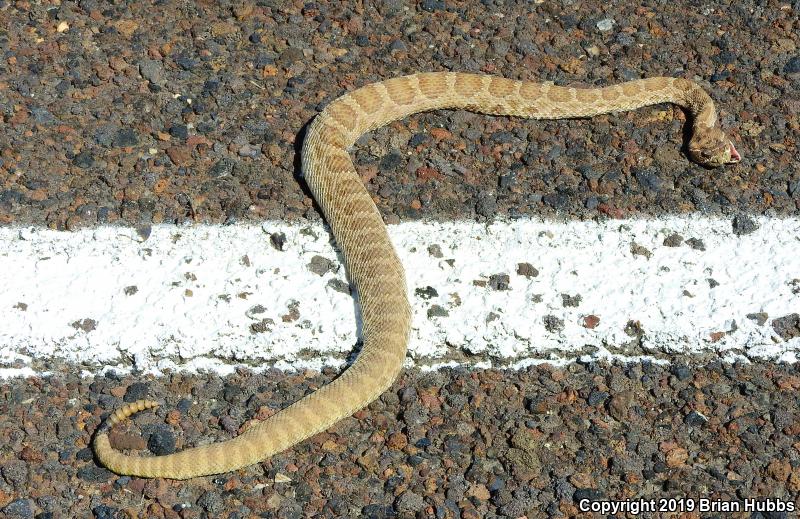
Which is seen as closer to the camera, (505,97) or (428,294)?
(428,294)

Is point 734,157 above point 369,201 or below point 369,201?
above

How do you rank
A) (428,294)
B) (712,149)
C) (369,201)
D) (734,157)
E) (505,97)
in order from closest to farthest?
(428,294)
(369,201)
(712,149)
(734,157)
(505,97)

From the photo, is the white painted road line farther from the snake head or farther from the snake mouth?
the snake mouth

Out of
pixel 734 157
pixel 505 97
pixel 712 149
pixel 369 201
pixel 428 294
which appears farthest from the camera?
pixel 505 97

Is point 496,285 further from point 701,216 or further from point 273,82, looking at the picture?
point 273,82

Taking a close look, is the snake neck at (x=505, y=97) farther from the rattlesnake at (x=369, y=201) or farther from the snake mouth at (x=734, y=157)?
the snake mouth at (x=734, y=157)

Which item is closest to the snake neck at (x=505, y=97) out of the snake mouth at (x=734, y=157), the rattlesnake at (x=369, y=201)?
the rattlesnake at (x=369, y=201)

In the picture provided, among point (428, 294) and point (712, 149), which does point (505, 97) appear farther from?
point (428, 294)

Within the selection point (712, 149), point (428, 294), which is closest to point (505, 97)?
point (712, 149)
